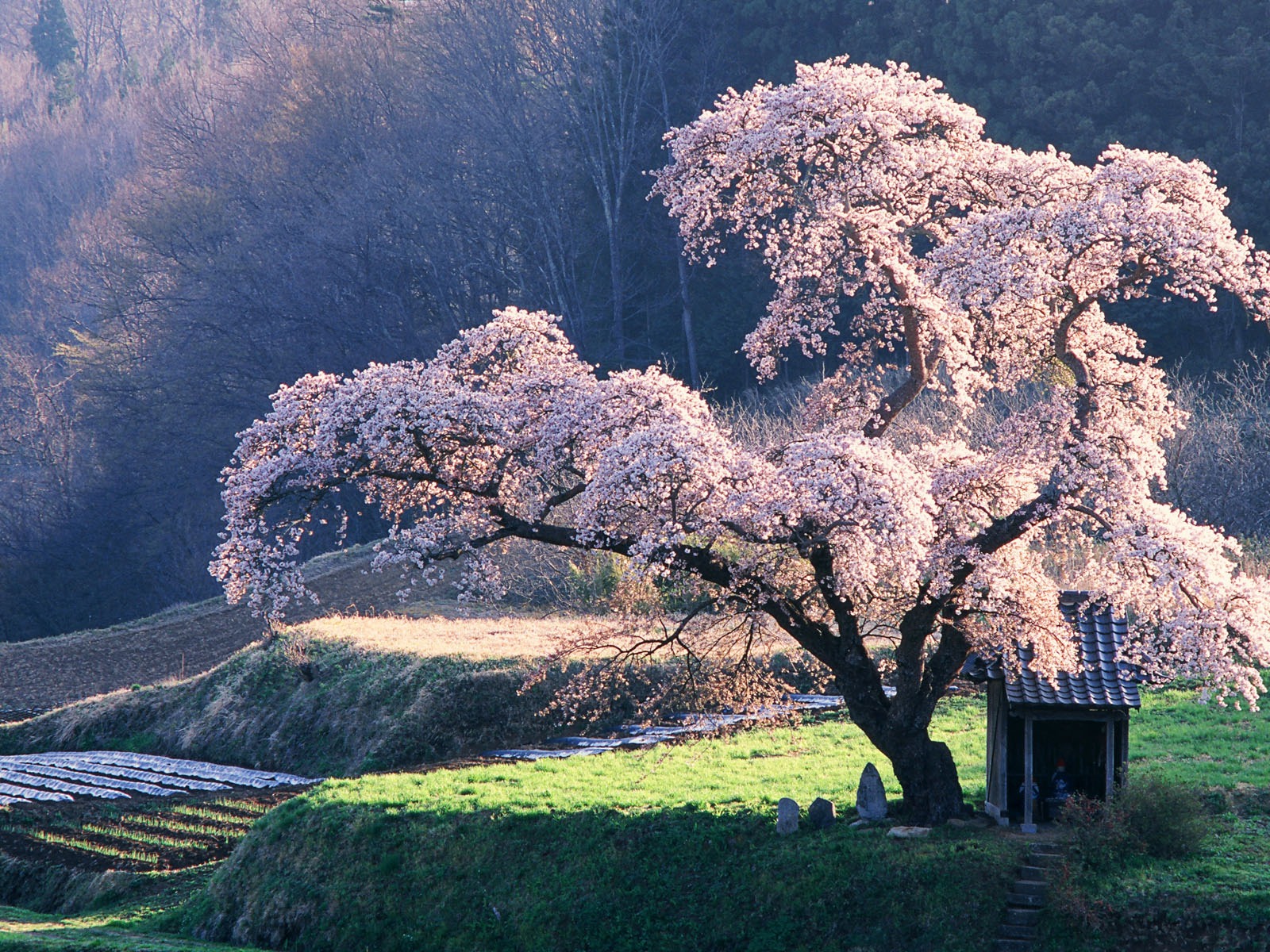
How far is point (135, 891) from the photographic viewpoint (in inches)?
861

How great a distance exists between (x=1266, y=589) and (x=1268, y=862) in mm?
3397

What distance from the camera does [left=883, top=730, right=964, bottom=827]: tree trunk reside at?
18281 millimetres

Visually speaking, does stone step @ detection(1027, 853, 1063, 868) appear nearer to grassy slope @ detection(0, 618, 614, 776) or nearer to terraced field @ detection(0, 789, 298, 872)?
grassy slope @ detection(0, 618, 614, 776)

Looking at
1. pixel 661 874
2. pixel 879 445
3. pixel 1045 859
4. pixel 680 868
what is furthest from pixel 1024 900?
pixel 879 445

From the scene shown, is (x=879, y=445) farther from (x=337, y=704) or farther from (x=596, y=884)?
(x=337, y=704)

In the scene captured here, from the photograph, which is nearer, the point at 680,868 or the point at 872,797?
the point at 680,868

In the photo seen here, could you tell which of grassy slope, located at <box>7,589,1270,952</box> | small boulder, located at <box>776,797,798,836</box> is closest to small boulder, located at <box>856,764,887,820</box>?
grassy slope, located at <box>7,589,1270,952</box>

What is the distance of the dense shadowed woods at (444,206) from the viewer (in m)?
45.2

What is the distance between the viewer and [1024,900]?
53.7 ft

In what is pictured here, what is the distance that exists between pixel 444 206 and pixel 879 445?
44357mm

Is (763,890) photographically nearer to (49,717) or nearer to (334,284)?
(49,717)

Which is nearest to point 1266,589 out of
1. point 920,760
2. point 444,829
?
A: point 920,760

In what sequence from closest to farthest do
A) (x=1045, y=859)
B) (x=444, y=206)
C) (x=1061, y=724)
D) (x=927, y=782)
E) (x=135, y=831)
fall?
(x=1045, y=859)
(x=1061, y=724)
(x=927, y=782)
(x=135, y=831)
(x=444, y=206)

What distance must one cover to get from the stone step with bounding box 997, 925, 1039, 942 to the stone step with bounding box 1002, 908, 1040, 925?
5cm
